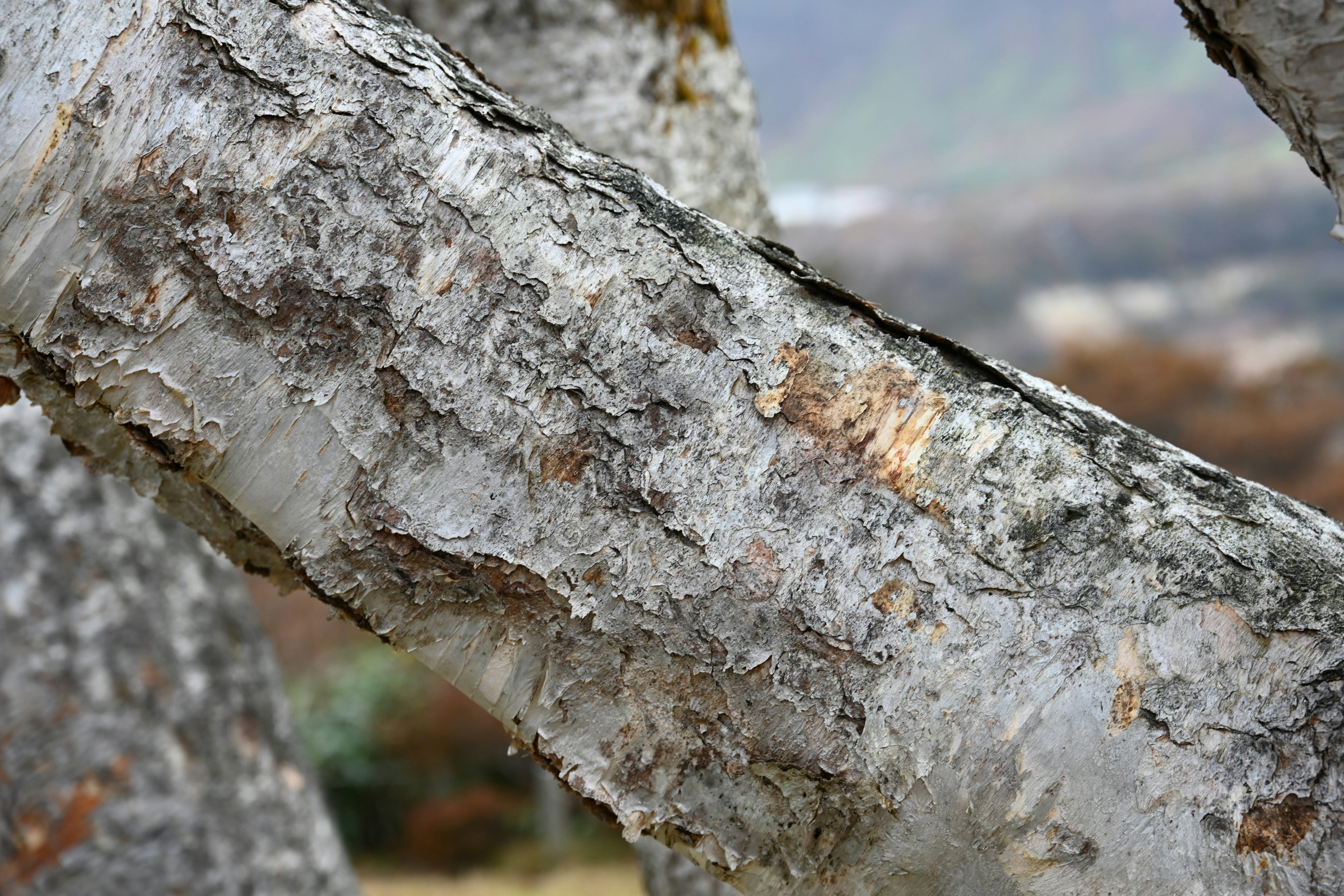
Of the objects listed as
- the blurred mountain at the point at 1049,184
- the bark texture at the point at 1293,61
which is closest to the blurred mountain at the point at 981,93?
the blurred mountain at the point at 1049,184

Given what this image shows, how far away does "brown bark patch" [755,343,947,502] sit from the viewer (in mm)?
647

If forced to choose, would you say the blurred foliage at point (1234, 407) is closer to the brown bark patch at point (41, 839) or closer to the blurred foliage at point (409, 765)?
the blurred foliage at point (409, 765)

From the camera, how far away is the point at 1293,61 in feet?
1.82

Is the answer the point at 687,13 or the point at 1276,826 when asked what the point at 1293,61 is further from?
the point at 687,13

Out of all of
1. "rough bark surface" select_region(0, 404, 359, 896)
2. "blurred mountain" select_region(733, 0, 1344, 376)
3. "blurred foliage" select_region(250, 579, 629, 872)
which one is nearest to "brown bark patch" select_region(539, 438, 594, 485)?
"blurred mountain" select_region(733, 0, 1344, 376)

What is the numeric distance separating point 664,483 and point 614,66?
1066 millimetres

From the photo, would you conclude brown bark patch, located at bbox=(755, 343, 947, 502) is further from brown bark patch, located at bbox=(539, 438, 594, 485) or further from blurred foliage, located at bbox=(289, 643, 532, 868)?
blurred foliage, located at bbox=(289, 643, 532, 868)

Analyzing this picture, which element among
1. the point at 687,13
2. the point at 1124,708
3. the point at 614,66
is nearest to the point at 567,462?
the point at 1124,708

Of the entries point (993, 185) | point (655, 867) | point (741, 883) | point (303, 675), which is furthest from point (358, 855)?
point (993, 185)

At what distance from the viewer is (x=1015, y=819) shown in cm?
62

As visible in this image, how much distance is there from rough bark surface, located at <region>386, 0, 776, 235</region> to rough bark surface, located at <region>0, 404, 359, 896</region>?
4.49 ft

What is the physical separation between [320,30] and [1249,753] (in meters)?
0.89

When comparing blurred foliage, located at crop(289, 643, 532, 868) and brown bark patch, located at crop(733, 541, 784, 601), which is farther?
blurred foliage, located at crop(289, 643, 532, 868)

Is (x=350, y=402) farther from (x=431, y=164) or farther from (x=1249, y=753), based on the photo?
(x=1249, y=753)
